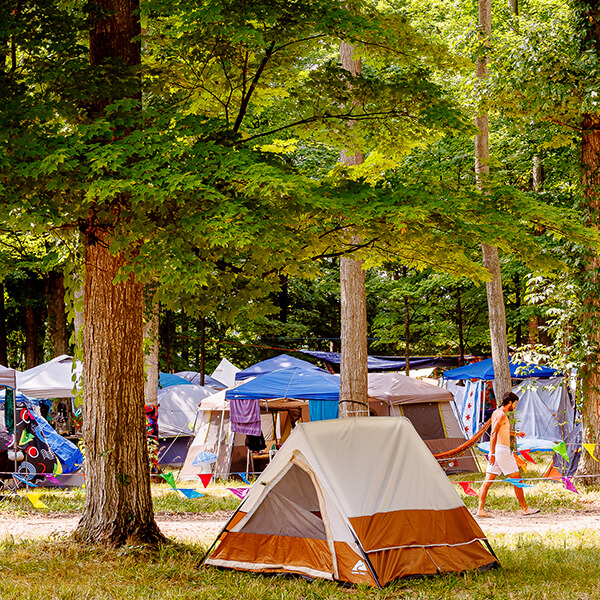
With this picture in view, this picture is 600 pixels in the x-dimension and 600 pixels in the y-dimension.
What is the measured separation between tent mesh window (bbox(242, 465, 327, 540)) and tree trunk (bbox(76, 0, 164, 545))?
112 centimetres

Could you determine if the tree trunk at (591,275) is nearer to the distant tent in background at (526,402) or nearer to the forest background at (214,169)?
the forest background at (214,169)

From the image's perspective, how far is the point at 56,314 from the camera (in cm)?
2262

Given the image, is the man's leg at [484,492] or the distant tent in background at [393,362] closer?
the man's leg at [484,492]

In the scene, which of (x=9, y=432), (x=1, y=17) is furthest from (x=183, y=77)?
(x=9, y=432)

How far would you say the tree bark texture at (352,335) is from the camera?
10203 mm

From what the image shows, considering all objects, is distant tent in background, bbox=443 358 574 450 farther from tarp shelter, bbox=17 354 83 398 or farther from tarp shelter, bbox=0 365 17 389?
tarp shelter, bbox=0 365 17 389

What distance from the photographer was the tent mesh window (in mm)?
6211

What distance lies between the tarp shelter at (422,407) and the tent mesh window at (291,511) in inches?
323

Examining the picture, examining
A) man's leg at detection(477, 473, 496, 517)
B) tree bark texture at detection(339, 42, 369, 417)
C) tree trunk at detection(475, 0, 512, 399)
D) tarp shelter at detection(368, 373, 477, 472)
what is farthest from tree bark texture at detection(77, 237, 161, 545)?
tree trunk at detection(475, 0, 512, 399)

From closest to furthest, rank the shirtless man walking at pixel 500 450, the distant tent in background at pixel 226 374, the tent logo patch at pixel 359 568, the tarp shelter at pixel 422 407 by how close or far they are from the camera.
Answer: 1. the tent logo patch at pixel 359 568
2. the shirtless man walking at pixel 500 450
3. the tarp shelter at pixel 422 407
4. the distant tent in background at pixel 226 374

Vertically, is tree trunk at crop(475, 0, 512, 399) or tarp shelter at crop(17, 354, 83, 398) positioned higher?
tree trunk at crop(475, 0, 512, 399)

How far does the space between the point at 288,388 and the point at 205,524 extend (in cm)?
518

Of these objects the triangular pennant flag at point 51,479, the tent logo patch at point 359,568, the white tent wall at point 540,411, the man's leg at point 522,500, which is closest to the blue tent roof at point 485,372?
the white tent wall at point 540,411

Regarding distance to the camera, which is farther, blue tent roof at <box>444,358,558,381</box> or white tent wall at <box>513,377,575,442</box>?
blue tent roof at <box>444,358,558,381</box>
